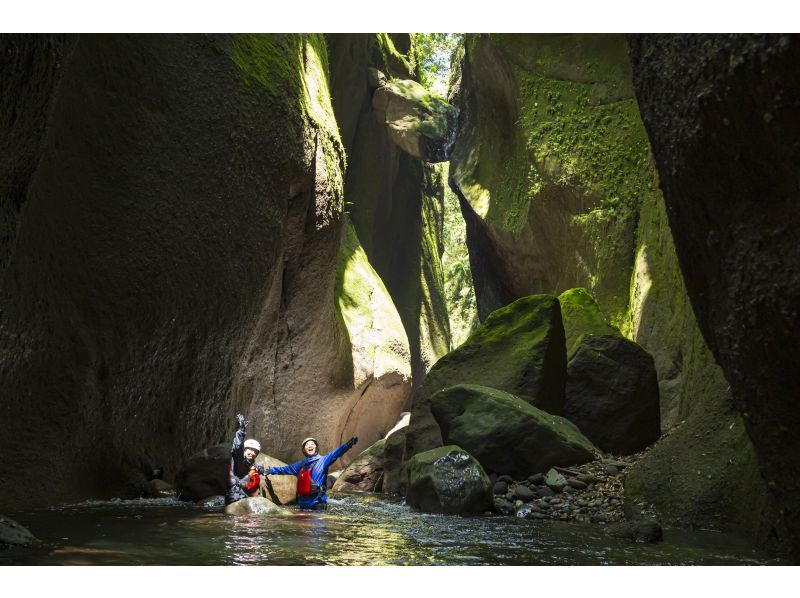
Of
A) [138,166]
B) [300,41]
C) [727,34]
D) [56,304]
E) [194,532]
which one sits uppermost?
[300,41]

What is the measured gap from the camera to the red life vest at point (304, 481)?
295 inches

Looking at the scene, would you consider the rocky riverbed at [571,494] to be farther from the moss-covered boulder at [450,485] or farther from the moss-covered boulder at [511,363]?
the moss-covered boulder at [511,363]

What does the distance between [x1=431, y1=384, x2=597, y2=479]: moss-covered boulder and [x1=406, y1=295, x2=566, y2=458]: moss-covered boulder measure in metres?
1.04

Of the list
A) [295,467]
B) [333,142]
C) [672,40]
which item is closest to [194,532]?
[295,467]

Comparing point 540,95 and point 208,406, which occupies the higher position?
point 540,95

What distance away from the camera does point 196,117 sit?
7.94 meters

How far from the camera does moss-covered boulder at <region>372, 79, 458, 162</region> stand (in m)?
19.8

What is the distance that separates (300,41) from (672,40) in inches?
322

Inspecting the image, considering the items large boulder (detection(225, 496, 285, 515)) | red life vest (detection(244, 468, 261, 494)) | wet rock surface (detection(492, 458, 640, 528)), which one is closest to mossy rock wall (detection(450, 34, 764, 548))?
wet rock surface (detection(492, 458, 640, 528))

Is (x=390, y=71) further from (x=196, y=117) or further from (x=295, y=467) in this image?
(x=295, y=467)

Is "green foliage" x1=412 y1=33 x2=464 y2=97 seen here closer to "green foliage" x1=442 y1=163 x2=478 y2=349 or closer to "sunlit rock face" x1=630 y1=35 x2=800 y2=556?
"green foliage" x1=442 y1=163 x2=478 y2=349

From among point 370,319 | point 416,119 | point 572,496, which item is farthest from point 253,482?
point 416,119

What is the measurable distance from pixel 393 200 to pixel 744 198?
21.1 m

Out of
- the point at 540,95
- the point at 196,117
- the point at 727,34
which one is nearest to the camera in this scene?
the point at 727,34
